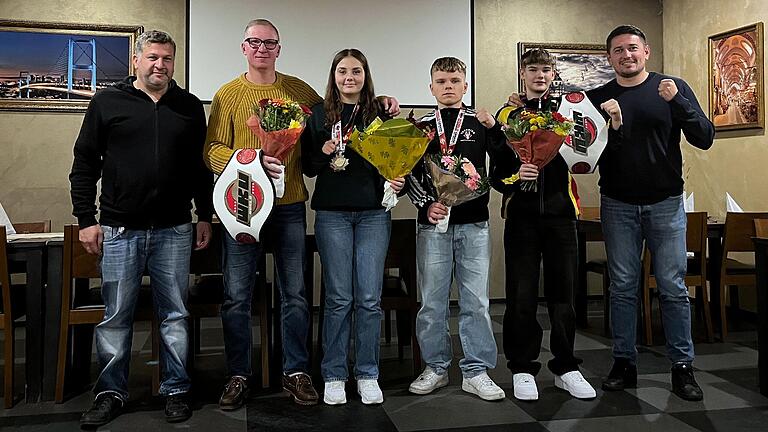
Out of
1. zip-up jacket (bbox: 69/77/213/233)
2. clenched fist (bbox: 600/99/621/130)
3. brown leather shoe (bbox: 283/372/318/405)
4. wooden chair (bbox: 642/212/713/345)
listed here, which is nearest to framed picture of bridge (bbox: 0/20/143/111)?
zip-up jacket (bbox: 69/77/213/233)

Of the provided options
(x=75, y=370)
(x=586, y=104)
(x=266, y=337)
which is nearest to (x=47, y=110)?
(x=75, y=370)

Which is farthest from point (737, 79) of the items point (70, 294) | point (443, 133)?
point (70, 294)

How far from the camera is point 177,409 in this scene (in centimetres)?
288

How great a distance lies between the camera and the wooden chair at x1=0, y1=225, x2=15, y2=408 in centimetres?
308

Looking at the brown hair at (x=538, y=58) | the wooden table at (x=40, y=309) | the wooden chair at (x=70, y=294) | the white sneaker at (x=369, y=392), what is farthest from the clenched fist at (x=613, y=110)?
the wooden table at (x=40, y=309)

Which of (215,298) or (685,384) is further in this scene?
(215,298)

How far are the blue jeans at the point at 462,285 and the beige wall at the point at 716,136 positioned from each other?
3.31 meters

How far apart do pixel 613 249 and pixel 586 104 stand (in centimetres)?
74

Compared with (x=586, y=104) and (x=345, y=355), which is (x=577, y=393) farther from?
(x=586, y=104)

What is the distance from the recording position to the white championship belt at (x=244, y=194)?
275 cm

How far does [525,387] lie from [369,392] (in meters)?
0.74

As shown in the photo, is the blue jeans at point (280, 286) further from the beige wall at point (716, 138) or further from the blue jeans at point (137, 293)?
the beige wall at point (716, 138)

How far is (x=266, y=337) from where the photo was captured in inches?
137

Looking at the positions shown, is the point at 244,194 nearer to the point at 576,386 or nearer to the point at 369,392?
the point at 369,392
